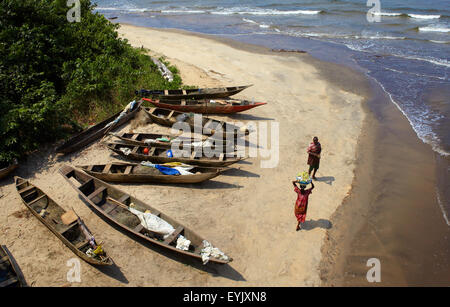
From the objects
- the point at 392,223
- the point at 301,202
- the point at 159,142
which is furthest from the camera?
the point at 159,142

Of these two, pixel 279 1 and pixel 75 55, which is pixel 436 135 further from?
pixel 279 1

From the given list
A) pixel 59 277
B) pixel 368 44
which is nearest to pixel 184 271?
pixel 59 277

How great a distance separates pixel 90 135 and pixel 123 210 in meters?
5.39

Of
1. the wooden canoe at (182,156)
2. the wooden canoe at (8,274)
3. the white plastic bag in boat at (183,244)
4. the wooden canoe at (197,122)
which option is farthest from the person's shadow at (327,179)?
the wooden canoe at (8,274)

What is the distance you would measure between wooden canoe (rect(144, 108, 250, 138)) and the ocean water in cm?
806

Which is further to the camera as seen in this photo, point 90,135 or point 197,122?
point 197,122

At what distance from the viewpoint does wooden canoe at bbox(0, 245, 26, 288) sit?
702cm

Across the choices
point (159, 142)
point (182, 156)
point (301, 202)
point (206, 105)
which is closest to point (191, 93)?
point (206, 105)

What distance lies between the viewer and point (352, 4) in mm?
39312

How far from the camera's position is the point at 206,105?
583 inches

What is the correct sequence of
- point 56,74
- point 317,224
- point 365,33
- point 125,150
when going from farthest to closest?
1. point 365,33
2. point 56,74
3. point 125,150
4. point 317,224

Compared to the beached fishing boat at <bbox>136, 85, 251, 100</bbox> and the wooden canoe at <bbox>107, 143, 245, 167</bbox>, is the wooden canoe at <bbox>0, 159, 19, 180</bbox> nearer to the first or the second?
the wooden canoe at <bbox>107, 143, 245, 167</bbox>

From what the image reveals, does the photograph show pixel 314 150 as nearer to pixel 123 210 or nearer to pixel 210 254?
pixel 210 254

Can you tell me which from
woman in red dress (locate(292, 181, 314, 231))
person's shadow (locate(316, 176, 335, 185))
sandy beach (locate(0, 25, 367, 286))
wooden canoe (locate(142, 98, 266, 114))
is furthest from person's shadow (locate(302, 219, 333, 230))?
wooden canoe (locate(142, 98, 266, 114))
